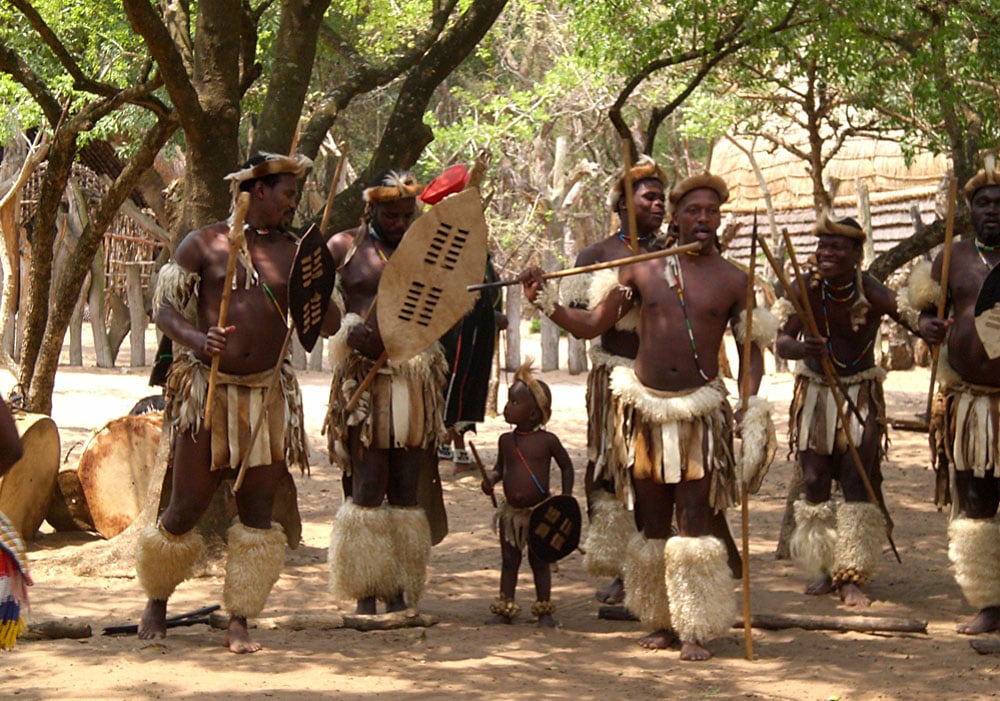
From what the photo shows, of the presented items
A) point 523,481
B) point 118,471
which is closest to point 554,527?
point 523,481

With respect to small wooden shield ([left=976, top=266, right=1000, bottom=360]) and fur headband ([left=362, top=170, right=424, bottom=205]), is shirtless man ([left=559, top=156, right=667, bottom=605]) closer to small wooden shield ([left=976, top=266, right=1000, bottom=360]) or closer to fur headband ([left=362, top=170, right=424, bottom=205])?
fur headband ([left=362, top=170, right=424, bottom=205])

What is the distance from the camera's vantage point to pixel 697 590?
5.66 meters

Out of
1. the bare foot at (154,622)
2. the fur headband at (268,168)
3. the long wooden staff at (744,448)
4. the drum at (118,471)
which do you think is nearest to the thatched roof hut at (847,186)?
the drum at (118,471)

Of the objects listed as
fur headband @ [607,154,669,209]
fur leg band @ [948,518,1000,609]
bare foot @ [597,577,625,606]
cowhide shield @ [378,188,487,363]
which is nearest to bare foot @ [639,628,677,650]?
bare foot @ [597,577,625,606]

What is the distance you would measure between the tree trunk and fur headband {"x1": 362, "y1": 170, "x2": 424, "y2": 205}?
13801 mm

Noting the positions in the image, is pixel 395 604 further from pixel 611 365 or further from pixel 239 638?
pixel 611 365

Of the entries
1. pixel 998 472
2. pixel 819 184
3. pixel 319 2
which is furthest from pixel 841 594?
pixel 819 184

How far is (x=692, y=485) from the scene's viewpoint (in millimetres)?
5762

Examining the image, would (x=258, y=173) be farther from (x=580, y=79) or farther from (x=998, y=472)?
(x=580, y=79)

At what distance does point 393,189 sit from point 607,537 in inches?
80.5

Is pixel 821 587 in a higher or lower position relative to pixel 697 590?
lower

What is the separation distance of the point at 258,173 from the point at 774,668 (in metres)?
2.87

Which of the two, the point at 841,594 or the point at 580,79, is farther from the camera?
the point at 580,79

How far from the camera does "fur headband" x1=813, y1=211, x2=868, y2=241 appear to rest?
267 inches
